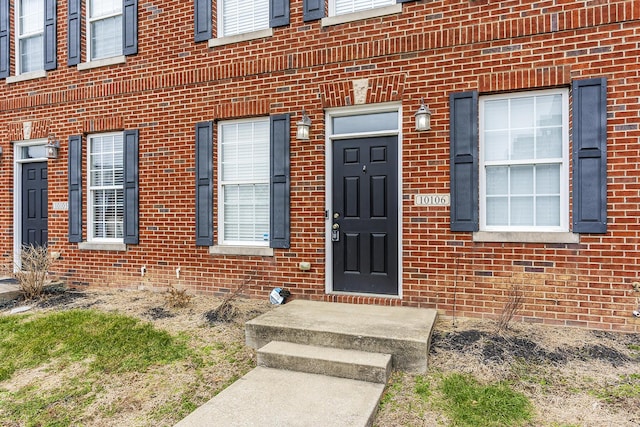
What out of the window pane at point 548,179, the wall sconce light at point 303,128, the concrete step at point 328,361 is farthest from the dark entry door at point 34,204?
the window pane at point 548,179

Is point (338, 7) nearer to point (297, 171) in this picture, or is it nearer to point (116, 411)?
point (297, 171)

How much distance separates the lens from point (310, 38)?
5449mm

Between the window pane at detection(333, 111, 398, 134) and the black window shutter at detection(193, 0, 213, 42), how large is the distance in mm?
2427

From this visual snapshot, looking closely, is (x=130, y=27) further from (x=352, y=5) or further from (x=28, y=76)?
(x=352, y=5)

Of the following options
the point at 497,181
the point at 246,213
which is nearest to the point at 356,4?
the point at 497,181

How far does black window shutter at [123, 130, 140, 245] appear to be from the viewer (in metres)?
6.43

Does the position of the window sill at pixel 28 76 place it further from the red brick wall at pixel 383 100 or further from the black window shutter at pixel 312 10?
the black window shutter at pixel 312 10

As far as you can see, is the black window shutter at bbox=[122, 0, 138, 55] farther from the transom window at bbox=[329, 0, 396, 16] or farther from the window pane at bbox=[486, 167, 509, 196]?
the window pane at bbox=[486, 167, 509, 196]

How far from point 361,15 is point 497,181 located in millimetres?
2739

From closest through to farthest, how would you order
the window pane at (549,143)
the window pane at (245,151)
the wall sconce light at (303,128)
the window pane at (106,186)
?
1. the window pane at (549,143)
2. the wall sconce light at (303,128)
3. the window pane at (245,151)
4. the window pane at (106,186)

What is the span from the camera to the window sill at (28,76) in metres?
7.15

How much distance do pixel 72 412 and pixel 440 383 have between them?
9.81ft

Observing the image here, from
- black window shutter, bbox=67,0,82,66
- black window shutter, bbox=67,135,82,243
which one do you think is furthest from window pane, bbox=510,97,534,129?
black window shutter, bbox=67,0,82,66

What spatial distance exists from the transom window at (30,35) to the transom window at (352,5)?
18.5ft
